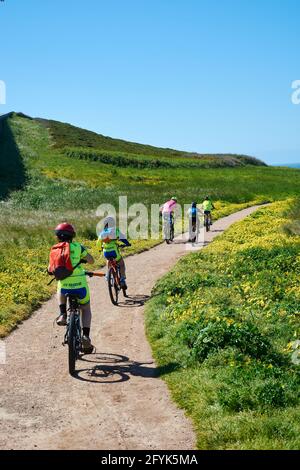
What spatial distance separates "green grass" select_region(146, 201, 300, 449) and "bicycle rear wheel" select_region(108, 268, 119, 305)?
4.32 feet

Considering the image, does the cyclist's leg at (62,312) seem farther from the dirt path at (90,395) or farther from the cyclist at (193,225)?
the cyclist at (193,225)

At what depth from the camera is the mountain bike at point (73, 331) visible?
9438mm

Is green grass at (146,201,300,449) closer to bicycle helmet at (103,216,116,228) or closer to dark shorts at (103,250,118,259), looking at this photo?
dark shorts at (103,250,118,259)

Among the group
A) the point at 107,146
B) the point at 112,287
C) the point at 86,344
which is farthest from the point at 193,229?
the point at 107,146

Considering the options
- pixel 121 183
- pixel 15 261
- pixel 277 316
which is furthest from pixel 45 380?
pixel 121 183

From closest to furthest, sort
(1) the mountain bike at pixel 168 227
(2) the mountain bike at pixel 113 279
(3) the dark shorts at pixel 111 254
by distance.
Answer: (3) the dark shorts at pixel 111 254, (2) the mountain bike at pixel 113 279, (1) the mountain bike at pixel 168 227

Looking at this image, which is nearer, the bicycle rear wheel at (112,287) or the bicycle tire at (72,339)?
the bicycle tire at (72,339)

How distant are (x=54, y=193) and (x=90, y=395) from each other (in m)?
39.2

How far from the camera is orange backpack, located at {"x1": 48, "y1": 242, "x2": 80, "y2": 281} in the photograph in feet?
30.7

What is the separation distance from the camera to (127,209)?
38.7 meters

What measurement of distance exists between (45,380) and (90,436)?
2546mm

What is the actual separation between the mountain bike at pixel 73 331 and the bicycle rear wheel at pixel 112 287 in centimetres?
524

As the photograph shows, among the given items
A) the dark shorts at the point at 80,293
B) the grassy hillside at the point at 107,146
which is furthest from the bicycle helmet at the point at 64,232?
the grassy hillside at the point at 107,146

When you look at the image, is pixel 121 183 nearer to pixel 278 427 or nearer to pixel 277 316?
pixel 277 316
